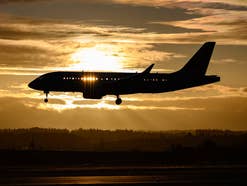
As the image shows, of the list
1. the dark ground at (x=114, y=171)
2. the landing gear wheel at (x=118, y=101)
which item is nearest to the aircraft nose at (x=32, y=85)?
the landing gear wheel at (x=118, y=101)

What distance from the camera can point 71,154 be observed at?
8119 centimetres

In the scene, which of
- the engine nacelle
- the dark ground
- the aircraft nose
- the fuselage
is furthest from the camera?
the aircraft nose

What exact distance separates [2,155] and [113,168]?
20.9m

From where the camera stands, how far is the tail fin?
4358 inches

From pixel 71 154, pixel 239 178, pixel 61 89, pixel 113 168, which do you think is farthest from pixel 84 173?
pixel 61 89

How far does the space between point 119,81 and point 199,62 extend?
18957mm

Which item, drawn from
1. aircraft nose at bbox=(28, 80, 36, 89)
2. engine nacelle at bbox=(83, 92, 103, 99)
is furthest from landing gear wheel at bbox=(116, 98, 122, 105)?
aircraft nose at bbox=(28, 80, 36, 89)

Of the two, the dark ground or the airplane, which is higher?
the airplane

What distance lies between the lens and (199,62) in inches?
4478

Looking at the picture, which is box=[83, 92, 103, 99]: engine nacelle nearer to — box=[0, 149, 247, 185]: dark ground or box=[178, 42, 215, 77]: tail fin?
box=[0, 149, 247, 185]: dark ground

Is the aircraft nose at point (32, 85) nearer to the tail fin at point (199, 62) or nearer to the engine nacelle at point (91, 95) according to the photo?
the engine nacelle at point (91, 95)

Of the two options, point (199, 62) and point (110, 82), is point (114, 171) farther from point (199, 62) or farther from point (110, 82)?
point (199, 62)

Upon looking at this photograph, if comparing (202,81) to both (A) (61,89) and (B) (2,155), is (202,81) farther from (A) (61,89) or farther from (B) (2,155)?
(B) (2,155)

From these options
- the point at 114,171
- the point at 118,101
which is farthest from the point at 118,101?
the point at 114,171
